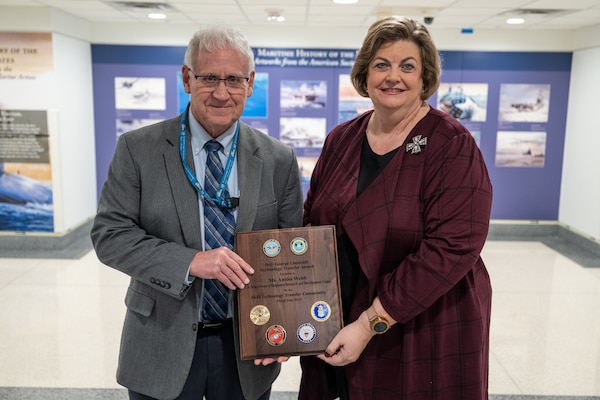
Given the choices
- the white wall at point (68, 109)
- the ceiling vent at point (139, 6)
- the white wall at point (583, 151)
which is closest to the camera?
the ceiling vent at point (139, 6)

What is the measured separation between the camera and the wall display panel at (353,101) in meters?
7.20

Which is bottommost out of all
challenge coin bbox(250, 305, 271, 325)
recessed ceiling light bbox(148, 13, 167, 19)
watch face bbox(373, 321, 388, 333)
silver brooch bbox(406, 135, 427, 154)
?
watch face bbox(373, 321, 388, 333)

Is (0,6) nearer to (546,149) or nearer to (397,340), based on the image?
(397,340)

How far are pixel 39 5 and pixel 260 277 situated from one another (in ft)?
18.0

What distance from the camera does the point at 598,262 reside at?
20.8ft

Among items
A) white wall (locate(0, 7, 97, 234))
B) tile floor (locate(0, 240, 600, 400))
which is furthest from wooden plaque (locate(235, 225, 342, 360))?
white wall (locate(0, 7, 97, 234))

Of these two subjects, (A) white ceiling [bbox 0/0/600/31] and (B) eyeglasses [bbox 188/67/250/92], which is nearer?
(B) eyeglasses [bbox 188/67/250/92]

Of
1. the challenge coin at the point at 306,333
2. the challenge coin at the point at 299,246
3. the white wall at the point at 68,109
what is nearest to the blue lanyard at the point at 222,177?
the challenge coin at the point at 299,246

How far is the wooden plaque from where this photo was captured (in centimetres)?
168

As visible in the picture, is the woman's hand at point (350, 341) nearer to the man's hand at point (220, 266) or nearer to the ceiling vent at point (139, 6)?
the man's hand at point (220, 266)

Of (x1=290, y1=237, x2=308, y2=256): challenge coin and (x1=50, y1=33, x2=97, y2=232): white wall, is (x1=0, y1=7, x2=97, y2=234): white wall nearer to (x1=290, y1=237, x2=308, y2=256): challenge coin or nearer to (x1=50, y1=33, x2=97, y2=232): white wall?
(x1=50, y1=33, x2=97, y2=232): white wall

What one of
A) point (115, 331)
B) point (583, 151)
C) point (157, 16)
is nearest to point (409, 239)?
point (115, 331)

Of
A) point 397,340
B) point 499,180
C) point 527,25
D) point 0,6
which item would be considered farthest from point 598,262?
point 0,6

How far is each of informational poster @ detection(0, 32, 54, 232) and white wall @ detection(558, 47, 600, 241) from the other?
21.8 feet
